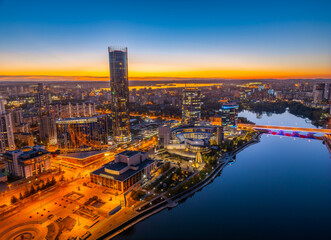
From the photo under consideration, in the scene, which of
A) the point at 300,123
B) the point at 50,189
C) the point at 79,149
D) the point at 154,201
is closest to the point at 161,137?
the point at 79,149

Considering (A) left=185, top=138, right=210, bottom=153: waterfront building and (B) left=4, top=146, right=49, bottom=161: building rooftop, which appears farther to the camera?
(A) left=185, top=138, right=210, bottom=153: waterfront building

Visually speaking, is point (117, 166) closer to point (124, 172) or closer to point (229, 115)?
point (124, 172)

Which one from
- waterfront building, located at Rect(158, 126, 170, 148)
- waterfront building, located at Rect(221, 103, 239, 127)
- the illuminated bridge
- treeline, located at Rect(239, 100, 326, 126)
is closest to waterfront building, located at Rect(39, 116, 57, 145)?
waterfront building, located at Rect(158, 126, 170, 148)

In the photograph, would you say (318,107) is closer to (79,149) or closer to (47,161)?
(79,149)

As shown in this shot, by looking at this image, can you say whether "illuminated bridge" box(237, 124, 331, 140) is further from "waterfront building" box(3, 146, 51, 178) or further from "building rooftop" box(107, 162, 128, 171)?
"waterfront building" box(3, 146, 51, 178)

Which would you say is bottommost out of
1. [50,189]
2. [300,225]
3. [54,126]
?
[300,225]

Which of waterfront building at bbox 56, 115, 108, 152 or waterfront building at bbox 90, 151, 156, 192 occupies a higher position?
waterfront building at bbox 56, 115, 108, 152

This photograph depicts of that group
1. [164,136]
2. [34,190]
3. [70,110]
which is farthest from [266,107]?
[34,190]
